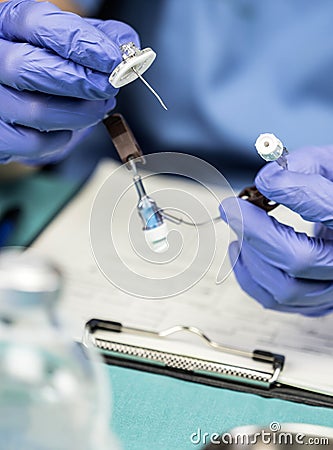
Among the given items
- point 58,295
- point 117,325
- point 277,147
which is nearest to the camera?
point 58,295

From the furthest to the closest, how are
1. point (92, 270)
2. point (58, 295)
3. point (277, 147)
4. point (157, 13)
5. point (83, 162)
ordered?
point (83, 162), point (157, 13), point (92, 270), point (277, 147), point (58, 295)

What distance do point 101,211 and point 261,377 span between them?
0.21m

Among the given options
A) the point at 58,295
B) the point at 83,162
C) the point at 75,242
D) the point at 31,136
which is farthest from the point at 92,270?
the point at 58,295

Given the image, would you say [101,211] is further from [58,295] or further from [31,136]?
[58,295]

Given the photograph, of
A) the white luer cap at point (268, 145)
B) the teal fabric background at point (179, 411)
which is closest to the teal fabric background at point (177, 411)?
the teal fabric background at point (179, 411)

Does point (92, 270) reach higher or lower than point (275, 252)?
lower

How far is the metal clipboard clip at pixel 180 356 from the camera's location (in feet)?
2.32

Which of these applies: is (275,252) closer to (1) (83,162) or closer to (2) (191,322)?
(2) (191,322)

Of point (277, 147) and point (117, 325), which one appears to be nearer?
point (277, 147)

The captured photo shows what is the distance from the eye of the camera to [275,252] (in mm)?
722

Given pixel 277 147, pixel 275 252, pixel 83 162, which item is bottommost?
pixel 83 162

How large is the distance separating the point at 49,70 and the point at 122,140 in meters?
0.09

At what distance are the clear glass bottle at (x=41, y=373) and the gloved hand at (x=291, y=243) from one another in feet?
0.97

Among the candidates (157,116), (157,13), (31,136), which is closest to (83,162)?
(157,116)
